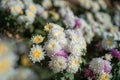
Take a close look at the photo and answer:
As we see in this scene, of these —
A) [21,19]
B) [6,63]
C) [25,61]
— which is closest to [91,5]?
[21,19]

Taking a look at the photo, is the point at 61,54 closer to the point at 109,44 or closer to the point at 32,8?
the point at 109,44

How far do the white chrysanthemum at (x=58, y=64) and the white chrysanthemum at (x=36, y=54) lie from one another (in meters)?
0.15

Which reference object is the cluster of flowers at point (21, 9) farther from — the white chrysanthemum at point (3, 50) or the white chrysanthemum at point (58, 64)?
the white chrysanthemum at point (3, 50)

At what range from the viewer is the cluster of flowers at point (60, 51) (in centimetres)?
465

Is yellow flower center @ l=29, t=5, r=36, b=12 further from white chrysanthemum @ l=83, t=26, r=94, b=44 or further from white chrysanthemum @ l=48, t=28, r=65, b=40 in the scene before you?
white chrysanthemum @ l=48, t=28, r=65, b=40

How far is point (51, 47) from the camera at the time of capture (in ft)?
15.4

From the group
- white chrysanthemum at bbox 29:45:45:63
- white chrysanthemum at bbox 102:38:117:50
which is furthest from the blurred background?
white chrysanthemum at bbox 102:38:117:50

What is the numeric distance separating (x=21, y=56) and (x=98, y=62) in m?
1.00

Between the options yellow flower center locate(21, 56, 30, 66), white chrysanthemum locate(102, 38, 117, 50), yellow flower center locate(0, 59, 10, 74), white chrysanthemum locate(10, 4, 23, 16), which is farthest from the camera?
white chrysanthemum locate(10, 4, 23, 16)

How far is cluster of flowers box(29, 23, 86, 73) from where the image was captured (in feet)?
15.3

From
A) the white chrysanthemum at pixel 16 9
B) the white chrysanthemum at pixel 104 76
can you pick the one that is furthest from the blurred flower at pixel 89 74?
the white chrysanthemum at pixel 16 9

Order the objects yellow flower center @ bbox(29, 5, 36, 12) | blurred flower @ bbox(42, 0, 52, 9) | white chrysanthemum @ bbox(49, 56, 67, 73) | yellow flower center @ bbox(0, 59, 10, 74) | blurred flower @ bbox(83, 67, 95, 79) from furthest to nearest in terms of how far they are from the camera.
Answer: blurred flower @ bbox(42, 0, 52, 9) < yellow flower center @ bbox(29, 5, 36, 12) < blurred flower @ bbox(83, 67, 95, 79) < white chrysanthemum @ bbox(49, 56, 67, 73) < yellow flower center @ bbox(0, 59, 10, 74)

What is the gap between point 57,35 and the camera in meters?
4.83

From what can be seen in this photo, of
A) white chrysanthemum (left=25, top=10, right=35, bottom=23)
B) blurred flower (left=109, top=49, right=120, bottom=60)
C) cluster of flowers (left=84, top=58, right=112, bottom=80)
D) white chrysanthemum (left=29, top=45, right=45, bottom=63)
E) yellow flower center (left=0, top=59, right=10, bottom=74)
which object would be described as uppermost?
white chrysanthemum (left=25, top=10, right=35, bottom=23)
